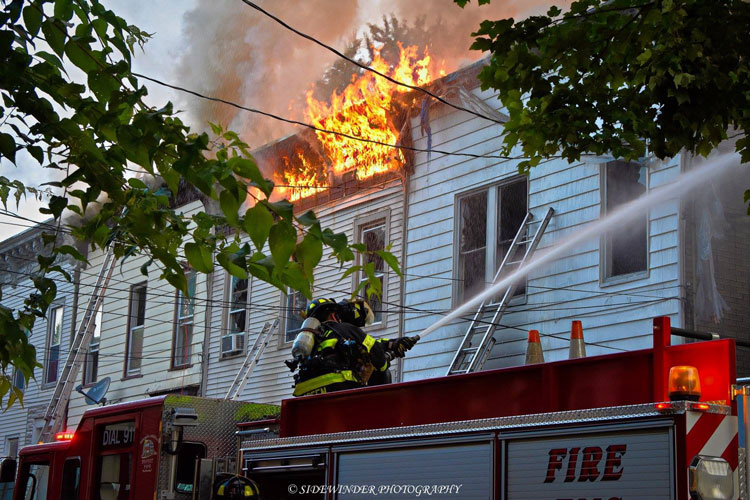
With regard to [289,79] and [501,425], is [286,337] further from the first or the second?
[501,425]

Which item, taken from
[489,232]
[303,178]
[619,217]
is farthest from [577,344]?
[303,178]

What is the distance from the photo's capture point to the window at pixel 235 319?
1848 cm

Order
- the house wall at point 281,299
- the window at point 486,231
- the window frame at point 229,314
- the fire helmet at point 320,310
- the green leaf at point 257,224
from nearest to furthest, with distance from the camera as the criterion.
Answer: the green leaf at point 257,224
the fire helmet at point 320,310
the window at point 486,231
the house wall at point 281,299
the window frame at point 229,314

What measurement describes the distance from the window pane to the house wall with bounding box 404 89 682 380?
14 cm

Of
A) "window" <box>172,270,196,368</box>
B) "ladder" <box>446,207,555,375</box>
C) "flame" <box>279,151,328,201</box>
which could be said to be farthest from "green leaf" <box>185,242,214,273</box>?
"window" <box>172,270,196,368</box>

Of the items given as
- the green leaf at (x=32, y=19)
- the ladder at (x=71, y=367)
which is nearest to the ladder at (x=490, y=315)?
the ladder at (x=71, y=367)

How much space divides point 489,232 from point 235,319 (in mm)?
6546

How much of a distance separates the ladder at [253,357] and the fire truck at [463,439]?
8147mm

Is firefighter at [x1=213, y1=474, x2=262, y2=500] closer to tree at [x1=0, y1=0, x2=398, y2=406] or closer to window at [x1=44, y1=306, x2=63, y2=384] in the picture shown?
tree at [x1=0, y1=0, x2=398, y2=406]

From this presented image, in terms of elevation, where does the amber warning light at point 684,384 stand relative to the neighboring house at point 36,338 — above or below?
below

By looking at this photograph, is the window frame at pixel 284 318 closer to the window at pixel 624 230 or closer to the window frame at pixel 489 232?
the window frame at pixel 489 232

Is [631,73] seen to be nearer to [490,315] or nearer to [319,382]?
[319,382]

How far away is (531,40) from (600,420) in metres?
3.11

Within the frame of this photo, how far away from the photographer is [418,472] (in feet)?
19.9
